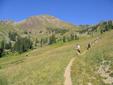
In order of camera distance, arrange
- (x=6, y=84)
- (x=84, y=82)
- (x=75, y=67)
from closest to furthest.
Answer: (x=84, y=82) → (x=6, y=84) → (x=75, y=67)

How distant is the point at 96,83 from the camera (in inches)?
1544

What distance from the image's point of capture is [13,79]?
146 feet

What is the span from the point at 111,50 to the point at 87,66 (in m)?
13.1

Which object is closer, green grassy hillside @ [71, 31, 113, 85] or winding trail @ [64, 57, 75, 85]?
winding trail @ [64, 57, 75, 85]

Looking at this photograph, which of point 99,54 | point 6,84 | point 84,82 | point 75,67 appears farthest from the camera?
point 99,54

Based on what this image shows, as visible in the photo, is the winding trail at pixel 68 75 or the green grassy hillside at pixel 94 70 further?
the green grassy hillside at pixel 94 70

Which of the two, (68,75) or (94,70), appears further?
(94,70)

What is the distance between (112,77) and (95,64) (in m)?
7.69

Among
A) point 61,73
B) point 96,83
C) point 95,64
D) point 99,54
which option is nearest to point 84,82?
point 96,83

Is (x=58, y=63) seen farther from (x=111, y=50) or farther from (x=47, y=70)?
(x=111, y=50)

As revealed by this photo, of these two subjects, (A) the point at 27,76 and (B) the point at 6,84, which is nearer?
(B) the point at 6,84

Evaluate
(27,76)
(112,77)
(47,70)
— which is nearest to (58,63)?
(47,70)

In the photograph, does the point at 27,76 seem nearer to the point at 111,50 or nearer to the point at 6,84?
the point at 6,84

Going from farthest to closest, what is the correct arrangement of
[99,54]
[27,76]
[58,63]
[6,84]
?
[99,54], [58,63], [27,76], [6,84]
